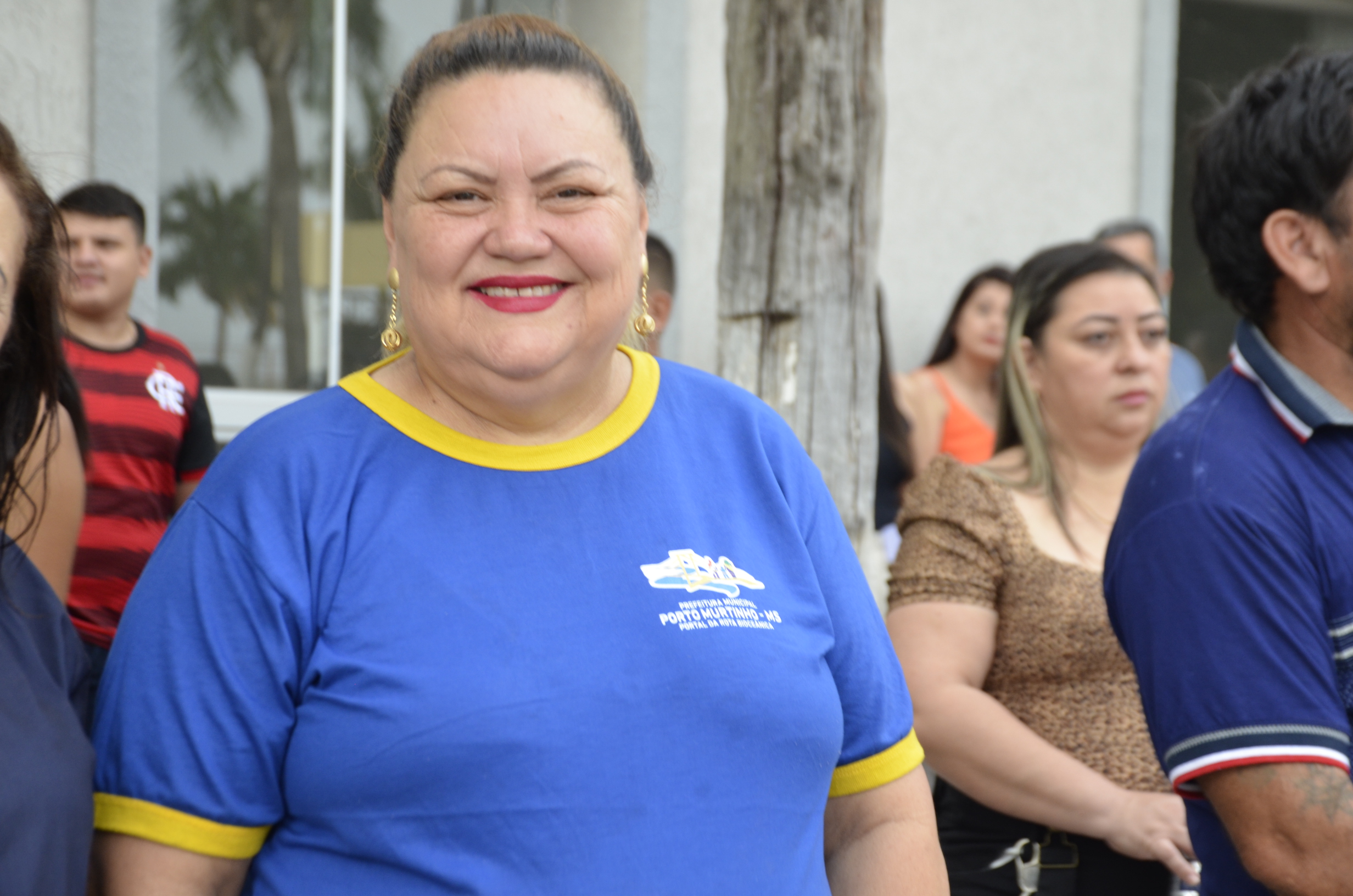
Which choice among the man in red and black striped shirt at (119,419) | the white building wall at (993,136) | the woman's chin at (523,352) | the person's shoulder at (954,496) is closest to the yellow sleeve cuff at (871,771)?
the woman's chin at (523,352)

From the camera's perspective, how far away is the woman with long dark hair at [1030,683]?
8.81ft

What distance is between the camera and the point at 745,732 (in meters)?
1.63

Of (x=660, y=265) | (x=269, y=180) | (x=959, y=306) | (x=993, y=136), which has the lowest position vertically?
(x=959, y=306)

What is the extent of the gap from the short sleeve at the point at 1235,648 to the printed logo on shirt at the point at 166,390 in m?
3.13

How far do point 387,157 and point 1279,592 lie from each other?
1.39 metres

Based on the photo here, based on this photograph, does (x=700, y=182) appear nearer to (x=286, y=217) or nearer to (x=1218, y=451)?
(x=286, y=217)

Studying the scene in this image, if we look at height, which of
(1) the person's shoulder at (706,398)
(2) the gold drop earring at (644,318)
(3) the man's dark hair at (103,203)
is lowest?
(1) the person's shoulder at (706,398)

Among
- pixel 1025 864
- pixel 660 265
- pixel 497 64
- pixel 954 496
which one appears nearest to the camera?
pixel 497 64

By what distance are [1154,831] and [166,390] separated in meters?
3.10

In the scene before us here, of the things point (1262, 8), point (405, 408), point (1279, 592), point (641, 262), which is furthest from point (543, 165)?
point (1262, 8)

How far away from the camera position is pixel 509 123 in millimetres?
1698

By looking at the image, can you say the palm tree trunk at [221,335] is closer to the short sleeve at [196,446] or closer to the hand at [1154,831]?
the short sleeve at [196,446]

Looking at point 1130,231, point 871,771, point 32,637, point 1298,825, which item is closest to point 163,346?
point 32,637

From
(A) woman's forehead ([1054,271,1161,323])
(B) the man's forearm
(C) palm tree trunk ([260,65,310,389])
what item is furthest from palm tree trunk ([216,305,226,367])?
(B) the man's forearm
